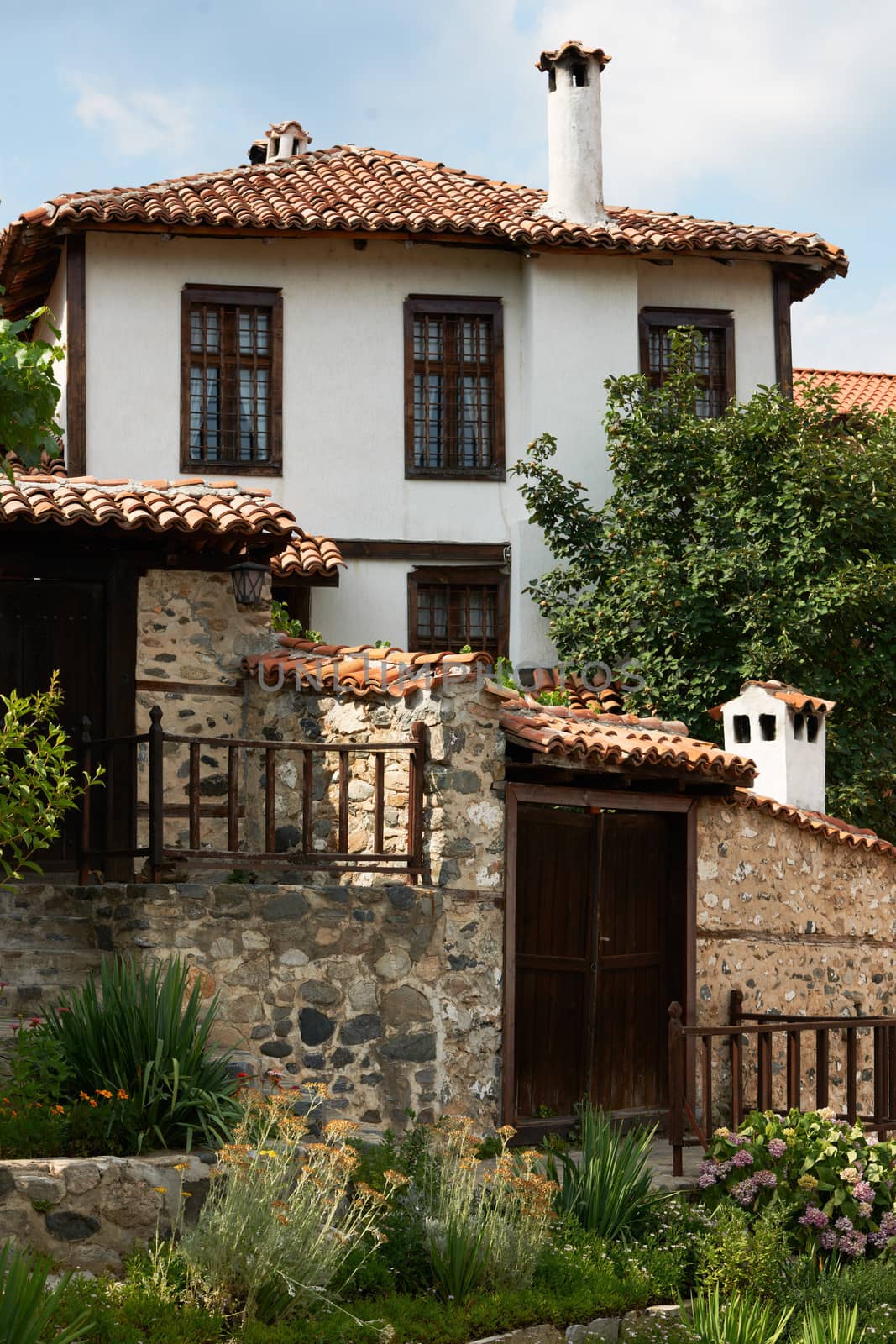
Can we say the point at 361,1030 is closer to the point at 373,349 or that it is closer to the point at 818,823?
the point at 818,823

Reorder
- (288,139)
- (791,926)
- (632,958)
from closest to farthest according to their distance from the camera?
(632,958) → (791,926) → (288,139)

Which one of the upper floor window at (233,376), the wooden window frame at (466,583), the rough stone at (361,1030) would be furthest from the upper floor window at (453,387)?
the rough stone at (361,1030)

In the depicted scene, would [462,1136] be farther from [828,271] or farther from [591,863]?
[828,271]

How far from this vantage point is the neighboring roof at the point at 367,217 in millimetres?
16594

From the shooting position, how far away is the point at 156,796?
1012cm

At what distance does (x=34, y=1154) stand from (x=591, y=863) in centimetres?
472

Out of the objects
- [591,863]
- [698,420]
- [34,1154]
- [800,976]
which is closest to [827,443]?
[698,420]

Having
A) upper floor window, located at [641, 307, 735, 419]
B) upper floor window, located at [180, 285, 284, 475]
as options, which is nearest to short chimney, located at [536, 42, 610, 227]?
upper floor window, located at [641, 307, 735, 419]

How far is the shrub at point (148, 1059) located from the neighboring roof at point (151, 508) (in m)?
3.40

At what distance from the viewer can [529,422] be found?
17641 millimetres

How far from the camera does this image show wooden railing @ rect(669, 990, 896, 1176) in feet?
34.0

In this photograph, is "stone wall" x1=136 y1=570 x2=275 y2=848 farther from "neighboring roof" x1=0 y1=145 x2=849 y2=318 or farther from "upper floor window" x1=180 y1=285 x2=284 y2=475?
"neighboring roof" x1=0 y1=145 x2=849 y2=318

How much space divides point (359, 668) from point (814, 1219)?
445 cm

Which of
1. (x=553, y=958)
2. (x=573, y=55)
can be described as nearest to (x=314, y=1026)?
(x=553, y=958)
